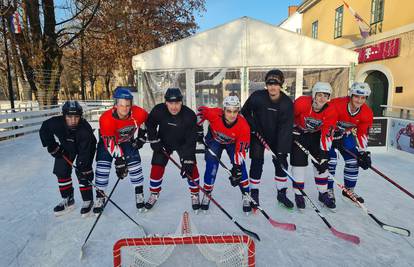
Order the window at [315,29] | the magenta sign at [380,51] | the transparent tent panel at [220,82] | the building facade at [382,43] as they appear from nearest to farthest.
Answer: the transparent tent panel at [220,82]
the building facade at [382,43]
the magenta sign at [380,51]
the window at [315,29]

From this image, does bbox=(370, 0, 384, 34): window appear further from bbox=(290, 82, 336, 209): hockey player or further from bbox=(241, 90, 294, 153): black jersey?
bbox=(241, 90, 294, 153): black jersey

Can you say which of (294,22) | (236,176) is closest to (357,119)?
(236,176)

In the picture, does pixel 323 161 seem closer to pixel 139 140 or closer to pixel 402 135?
pixel 139 140

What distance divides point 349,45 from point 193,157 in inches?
519

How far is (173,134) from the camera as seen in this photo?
326 centimetres

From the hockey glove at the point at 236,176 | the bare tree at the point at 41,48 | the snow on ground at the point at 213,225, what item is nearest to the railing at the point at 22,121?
the bare tree at the point at 41,48

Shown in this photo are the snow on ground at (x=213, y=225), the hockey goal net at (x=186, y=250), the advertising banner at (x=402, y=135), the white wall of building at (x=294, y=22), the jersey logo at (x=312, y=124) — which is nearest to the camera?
the hockey goal net at (x=186, y=250)

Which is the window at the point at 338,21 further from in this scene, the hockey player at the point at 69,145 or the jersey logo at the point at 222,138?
the hockey player at the point at 69,145

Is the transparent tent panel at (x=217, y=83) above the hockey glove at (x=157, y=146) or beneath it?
above

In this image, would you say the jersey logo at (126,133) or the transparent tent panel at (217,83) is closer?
the jersey logo at (126,133)

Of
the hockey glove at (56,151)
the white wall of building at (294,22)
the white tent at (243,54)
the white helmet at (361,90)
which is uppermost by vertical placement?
the white wall of building at (294,22)

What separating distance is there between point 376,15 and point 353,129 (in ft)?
34.1

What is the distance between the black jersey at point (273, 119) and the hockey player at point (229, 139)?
10.6 inches

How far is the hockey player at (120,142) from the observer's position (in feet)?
9.94
